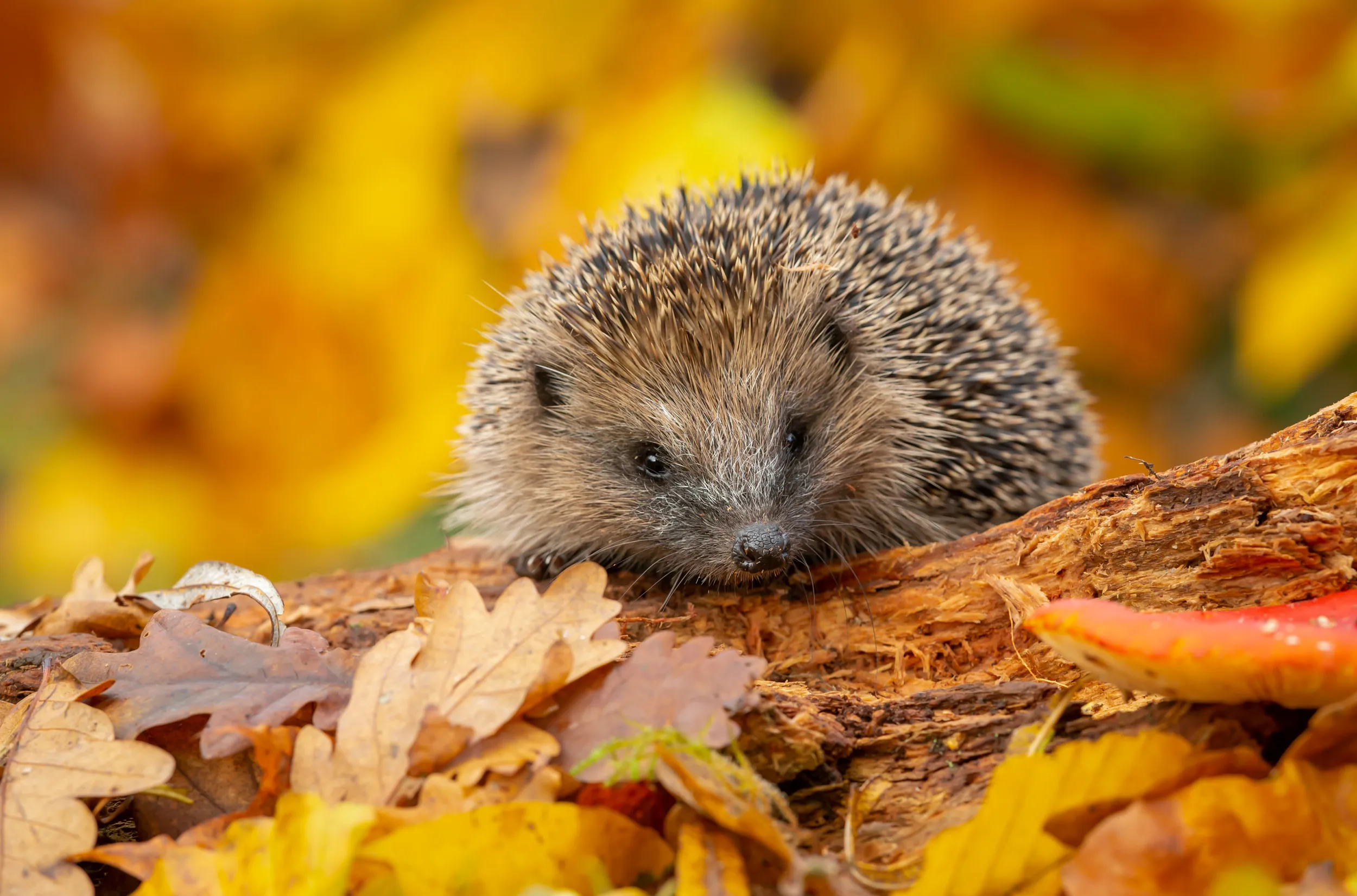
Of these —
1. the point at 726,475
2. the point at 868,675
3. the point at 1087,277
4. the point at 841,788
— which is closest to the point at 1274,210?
the point at 1087,277

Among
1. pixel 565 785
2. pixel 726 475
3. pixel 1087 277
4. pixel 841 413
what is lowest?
pixel 565 785

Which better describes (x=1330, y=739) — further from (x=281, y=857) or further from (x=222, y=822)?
(x=222, y=822)

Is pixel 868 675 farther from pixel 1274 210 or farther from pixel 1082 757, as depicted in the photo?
pixel 1274 210

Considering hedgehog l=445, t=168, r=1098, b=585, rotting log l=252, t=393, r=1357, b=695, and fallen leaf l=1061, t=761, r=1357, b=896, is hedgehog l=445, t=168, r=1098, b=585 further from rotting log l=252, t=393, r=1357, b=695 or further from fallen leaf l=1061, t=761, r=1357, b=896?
fallen leaf l=1061, t=761, r=1357, b=896

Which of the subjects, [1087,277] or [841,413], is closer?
[841,413]

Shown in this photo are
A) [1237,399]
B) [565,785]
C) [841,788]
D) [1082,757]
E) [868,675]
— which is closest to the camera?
[1082,757]

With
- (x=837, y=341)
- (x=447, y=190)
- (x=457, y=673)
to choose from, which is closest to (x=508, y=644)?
(x=457, y=673)

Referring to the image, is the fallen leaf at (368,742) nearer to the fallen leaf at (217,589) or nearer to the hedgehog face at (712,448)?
the fallen leaf at (217,589)

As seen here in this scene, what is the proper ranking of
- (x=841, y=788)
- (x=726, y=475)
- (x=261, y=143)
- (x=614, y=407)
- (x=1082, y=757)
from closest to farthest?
(x=1082, y=757) → (x=841, y=788) → (x=726, y=475) → (x=614, y=407) → (x=261, y=143)

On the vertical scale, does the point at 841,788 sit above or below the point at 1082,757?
below
